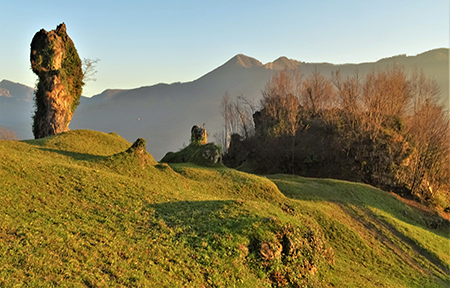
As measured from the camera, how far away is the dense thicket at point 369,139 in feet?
123

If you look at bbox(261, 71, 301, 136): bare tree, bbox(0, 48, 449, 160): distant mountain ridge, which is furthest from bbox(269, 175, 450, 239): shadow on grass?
bbox(0, 48, 449, 160): distant mountain ridge

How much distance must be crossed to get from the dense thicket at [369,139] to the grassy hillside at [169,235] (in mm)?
16703

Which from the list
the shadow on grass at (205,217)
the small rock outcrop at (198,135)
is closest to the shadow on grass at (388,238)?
the shadow on grass at (205,217)

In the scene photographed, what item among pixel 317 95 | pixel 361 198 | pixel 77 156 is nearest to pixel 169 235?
pixel 77 156

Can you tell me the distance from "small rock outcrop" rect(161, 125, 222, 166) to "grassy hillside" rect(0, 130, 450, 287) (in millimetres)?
4713

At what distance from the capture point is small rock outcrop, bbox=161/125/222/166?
1096 inches

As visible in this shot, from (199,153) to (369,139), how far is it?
24724mm

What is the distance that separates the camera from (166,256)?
31.3ft

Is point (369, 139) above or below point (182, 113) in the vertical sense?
below

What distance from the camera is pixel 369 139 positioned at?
1590 inches

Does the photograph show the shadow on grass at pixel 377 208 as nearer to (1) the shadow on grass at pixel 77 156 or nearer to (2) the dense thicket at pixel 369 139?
(2) the dense thicket at pixel 369 139

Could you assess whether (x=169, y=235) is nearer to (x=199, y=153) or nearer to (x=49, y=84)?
(x=199, y=153)

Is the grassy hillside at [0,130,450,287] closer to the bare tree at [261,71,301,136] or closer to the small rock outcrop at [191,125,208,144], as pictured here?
the small rock outcrop at [191,125,208,144]

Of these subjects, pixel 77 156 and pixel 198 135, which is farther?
pixel 198 135
